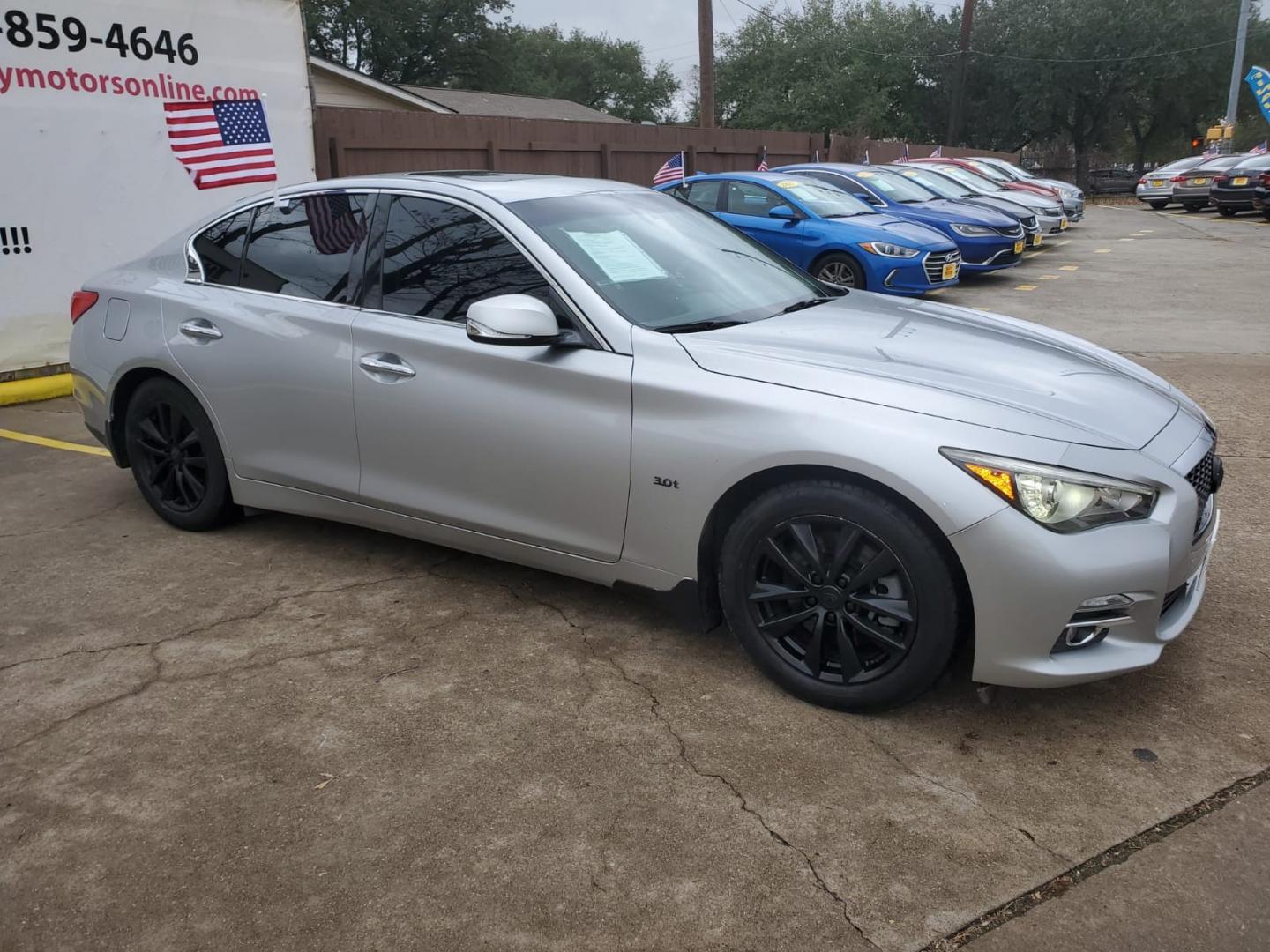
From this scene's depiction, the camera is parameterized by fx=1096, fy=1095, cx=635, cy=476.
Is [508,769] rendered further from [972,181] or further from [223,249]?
[972,181]

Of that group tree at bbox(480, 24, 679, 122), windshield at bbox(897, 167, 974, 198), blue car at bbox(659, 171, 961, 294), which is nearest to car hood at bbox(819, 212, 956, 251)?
blue car at bbox(659, 171, 961, 294)

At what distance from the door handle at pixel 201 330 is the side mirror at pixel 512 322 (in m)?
1.47

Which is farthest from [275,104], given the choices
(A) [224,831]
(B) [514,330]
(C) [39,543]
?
(A) [224,831]

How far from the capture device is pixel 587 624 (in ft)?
12.9

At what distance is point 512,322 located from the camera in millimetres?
3441

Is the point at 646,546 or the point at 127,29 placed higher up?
the point at 127,29

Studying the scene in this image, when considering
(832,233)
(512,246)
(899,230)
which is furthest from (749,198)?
(512,246)

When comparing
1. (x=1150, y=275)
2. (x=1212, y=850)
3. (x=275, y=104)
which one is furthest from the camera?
(x=1150, y=275)

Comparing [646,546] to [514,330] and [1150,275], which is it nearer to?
[514,330]

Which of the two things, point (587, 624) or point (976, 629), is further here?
point (587, 624)

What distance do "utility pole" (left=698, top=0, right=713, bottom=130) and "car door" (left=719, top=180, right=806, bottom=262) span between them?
12591 mm

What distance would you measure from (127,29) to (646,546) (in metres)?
7.25

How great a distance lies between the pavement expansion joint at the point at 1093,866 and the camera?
237cm

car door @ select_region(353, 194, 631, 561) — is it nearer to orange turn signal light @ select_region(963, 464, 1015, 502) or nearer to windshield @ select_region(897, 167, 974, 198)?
orange turn signal light @ select_region(963, 464, 1015, 502)
